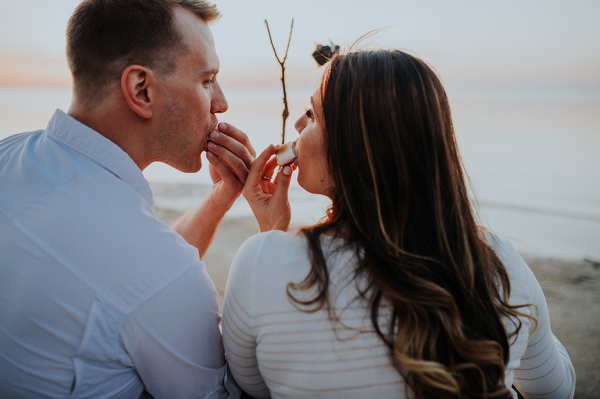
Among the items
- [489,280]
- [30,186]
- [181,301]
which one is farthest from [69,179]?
[489,280]

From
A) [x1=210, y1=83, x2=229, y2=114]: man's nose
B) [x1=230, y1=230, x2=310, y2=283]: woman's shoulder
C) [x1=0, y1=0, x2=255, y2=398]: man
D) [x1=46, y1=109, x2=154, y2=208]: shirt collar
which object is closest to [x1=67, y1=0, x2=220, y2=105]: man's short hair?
[x1=0, y1=0, x2=255, y2=398]: man

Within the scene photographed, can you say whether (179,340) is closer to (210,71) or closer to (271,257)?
(271,257)

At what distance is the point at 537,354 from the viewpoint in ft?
5.65

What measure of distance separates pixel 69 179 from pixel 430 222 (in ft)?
4.61

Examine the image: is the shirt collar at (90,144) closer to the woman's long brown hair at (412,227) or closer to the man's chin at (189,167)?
the man's chin at (189,167)

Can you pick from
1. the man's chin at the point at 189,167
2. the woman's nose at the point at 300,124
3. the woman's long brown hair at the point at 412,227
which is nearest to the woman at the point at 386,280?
the woman's long brown hair at the point at 412,227

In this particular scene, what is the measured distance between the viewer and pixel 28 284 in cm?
144

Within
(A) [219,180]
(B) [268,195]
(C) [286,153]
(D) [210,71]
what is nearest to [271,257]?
(C) [286,153]

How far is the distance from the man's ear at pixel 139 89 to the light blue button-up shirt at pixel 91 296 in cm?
49

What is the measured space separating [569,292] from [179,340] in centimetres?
431

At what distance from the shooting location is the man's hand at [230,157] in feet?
8.30

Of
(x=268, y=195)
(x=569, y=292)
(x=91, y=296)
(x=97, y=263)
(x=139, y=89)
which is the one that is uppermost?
(x=139, y=89)

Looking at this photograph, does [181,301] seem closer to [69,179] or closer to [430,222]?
[69,179]

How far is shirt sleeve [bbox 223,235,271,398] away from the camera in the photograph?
1395mm
